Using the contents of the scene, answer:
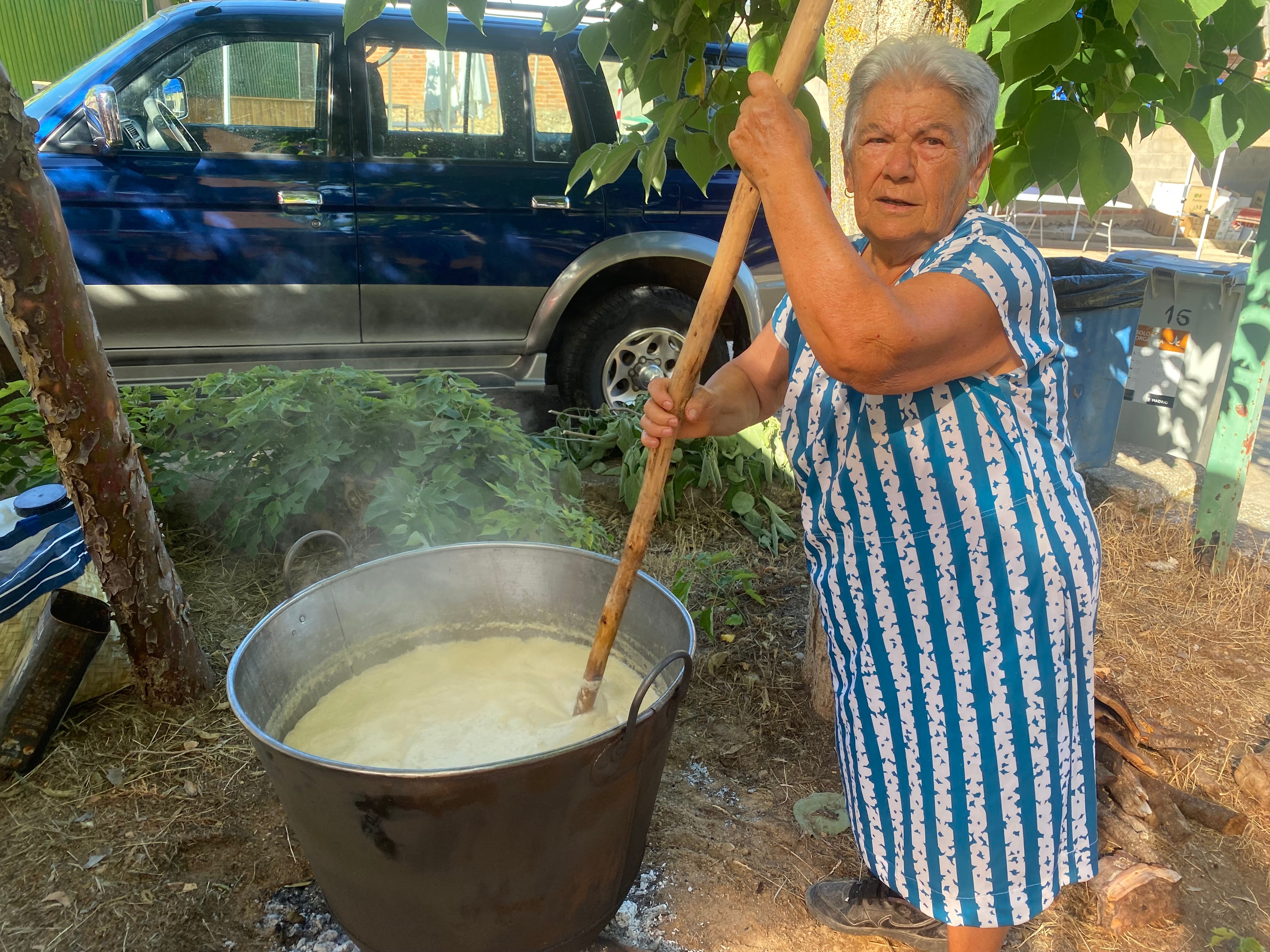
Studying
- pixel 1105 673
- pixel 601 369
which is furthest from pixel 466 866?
pixel 601 369

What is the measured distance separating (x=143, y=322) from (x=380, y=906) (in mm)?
3911

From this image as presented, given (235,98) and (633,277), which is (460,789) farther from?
(235,98)

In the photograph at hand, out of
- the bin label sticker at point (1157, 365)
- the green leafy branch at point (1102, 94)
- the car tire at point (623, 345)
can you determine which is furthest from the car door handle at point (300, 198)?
the bin label sticker at point (1157, 365)

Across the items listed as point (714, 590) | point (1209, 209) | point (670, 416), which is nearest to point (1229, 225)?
point (1209, 209)

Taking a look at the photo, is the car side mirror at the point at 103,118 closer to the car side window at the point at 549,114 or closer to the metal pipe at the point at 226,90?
the metal pipe at the point at 226,90

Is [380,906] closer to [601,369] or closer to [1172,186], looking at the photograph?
[601,369]

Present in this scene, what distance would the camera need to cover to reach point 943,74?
1453 mm

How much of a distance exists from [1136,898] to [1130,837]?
8.0 inches

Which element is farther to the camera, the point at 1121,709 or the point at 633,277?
the point at 633,277

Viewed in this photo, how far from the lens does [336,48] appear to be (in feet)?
15.1

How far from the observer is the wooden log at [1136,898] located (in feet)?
7.16

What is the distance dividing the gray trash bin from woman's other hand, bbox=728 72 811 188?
4.12m

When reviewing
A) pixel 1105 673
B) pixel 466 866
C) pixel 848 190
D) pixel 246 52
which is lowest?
pixel 1105 673

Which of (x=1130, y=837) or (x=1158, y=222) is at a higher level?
(x=1158, y=222)
